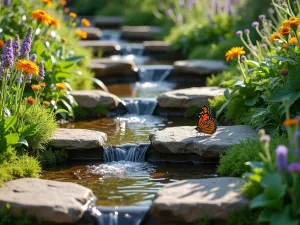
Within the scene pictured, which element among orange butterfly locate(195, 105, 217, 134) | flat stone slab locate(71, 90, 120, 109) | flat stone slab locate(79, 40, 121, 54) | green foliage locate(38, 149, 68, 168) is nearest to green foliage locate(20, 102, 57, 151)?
green foliage locate(38, 149, 68, 168)

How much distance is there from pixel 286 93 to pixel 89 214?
2.60 meters

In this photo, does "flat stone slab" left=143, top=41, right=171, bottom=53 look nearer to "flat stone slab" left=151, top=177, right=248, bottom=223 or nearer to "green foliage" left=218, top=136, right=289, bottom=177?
"green foliage" left=218, top=136, right=289, bottom=177

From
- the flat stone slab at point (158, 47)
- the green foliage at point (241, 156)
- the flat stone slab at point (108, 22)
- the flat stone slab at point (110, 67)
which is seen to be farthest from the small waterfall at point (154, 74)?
the flat stone slab at point (108, 22)

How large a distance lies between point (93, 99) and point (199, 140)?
8.96ft

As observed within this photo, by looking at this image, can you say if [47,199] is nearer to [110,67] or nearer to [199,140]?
[199,140]

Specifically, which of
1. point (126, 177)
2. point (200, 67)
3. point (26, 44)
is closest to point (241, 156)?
point (126, 177)

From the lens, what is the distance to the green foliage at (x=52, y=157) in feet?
25.0

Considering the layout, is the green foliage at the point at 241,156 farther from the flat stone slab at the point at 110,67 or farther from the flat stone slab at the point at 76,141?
the flat stone slab at the point at 110,67

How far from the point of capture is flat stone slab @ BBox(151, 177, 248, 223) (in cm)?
580

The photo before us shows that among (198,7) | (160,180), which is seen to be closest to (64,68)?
(160,180)

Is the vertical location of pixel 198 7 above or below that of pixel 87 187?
above

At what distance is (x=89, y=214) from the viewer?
19.9 ft

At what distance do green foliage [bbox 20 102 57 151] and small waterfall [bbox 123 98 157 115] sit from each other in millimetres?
2689

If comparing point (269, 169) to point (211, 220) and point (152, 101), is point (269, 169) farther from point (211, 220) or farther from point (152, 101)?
point (152, 101)
